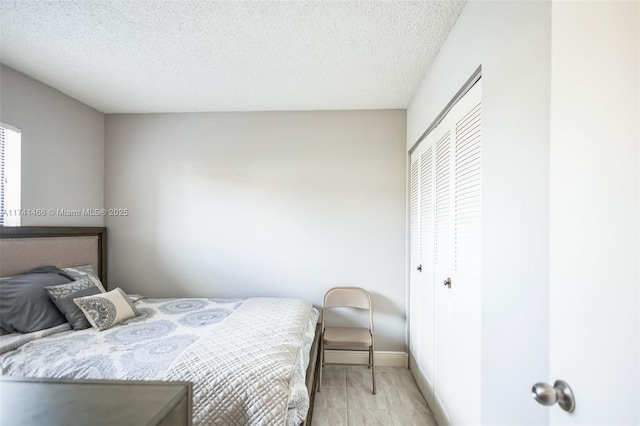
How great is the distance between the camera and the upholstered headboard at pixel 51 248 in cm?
199

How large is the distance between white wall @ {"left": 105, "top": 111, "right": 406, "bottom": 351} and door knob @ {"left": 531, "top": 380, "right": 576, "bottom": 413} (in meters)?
2.11

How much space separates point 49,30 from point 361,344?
3.09m

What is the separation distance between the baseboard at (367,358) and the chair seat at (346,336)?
12.7 inches

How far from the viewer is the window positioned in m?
2.05

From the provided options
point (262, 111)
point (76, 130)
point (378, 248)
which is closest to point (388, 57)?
point (262, 111)

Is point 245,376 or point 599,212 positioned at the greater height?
point 599,212

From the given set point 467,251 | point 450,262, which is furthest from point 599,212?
point 450,262

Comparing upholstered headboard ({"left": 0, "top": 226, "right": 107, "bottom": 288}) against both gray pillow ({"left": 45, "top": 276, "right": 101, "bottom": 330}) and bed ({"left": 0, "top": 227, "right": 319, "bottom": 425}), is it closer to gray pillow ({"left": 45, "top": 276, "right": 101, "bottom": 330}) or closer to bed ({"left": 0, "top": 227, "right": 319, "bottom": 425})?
bed ({"left": 0, "top": 227, "right": 319, "bottom": 425})

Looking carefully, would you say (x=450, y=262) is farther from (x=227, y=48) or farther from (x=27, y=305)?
(x=27, y=305)

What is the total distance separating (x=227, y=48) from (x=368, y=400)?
9.26 ft

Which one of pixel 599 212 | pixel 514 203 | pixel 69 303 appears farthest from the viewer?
pixel 69 303

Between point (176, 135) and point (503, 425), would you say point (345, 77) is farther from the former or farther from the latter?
point (503, 425)

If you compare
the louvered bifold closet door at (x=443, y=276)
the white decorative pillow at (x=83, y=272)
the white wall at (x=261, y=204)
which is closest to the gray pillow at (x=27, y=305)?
the white decorative pillow at (x=83, y=272)

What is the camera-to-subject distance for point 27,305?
1.80m
